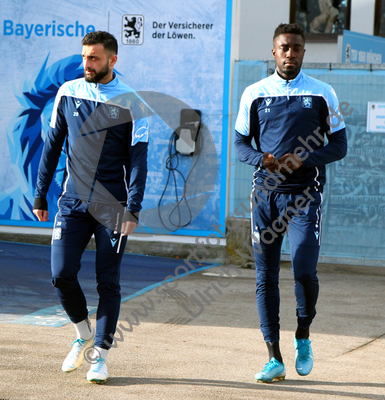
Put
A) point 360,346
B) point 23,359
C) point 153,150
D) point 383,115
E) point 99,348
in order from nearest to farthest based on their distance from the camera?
point 99,348
point 23,359
point 360,346
point 383,115
point 153,150

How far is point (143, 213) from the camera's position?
8.99 metres

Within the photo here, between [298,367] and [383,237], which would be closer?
[298,367]

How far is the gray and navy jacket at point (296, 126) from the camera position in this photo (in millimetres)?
4129

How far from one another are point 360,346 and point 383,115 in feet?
13.5

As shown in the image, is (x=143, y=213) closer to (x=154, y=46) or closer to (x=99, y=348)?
(x=154, y=46)

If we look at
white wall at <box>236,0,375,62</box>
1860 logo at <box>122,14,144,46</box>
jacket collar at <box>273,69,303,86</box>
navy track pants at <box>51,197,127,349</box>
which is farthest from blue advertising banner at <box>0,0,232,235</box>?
white wall at <box>236,0,375,62</box>

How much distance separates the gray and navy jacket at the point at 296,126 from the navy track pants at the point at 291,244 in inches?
3.8

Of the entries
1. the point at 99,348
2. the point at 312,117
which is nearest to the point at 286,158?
the point at 312,117

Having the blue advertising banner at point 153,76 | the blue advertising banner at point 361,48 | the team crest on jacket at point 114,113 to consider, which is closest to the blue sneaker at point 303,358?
the team crest on jacket at point 114,113

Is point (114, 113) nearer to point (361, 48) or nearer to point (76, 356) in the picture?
point (76, 356)

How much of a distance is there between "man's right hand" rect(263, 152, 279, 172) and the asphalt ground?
1350 mm

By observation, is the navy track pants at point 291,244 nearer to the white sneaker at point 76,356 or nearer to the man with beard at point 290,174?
the man with beard at point 290,174

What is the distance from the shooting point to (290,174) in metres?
4.16

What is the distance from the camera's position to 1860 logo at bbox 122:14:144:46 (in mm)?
8836
